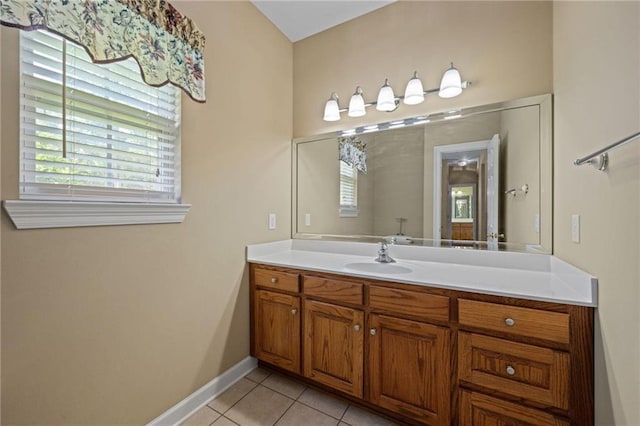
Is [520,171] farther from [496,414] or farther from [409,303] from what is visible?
[496,414]

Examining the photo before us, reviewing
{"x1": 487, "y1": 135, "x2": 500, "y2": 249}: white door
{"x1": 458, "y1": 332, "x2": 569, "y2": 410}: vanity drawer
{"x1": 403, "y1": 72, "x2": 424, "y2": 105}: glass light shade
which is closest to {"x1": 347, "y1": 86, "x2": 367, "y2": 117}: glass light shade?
{"x1": 403, "y1": 72, "x2": 424, "y2": 105}: glass light shade

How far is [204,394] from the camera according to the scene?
1.59 m

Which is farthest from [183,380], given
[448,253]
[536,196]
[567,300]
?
[536,196]

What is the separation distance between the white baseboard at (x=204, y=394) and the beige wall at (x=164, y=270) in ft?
0.14

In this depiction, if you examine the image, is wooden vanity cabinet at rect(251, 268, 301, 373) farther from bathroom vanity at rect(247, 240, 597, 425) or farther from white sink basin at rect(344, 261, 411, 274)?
white sink basin at rect(344, 261, 411, 274)

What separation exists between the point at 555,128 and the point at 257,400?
7.76ft

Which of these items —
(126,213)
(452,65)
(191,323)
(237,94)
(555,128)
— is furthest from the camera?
(237,94)

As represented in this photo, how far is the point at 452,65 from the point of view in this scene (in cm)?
169

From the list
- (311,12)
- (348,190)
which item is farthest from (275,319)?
(311,12)

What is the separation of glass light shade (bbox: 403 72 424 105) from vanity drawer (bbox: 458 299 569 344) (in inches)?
52.8

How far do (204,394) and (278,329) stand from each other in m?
0.56

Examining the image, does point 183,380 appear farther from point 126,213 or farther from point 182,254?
point 126,213

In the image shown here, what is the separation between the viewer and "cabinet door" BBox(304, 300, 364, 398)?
1.48m

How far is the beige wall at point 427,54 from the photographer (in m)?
1.54
